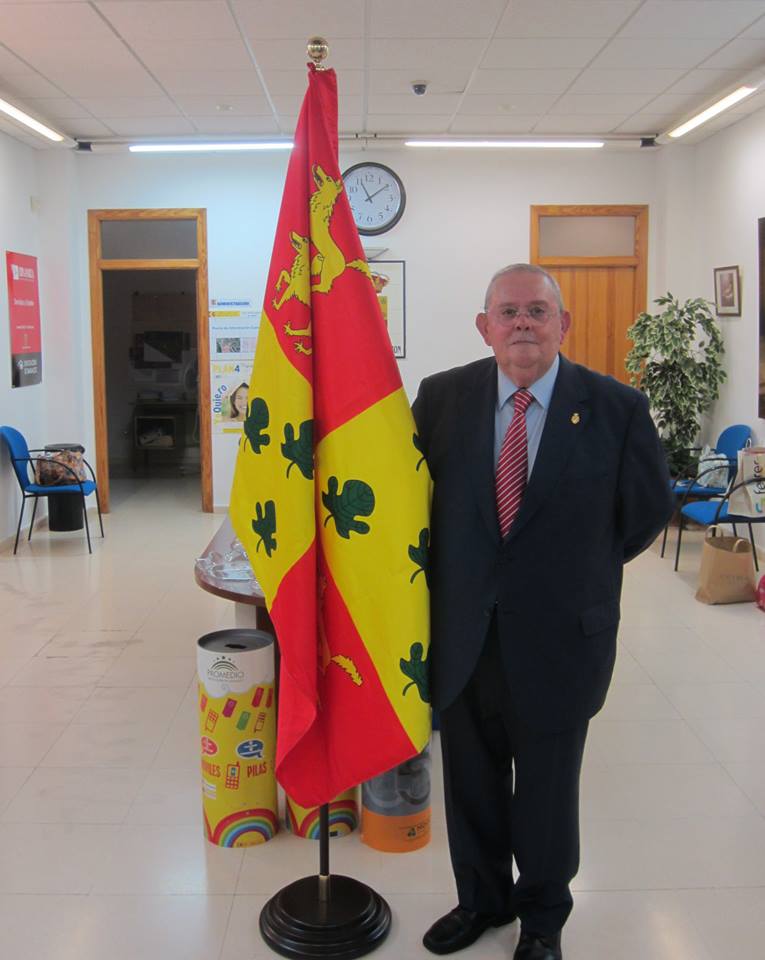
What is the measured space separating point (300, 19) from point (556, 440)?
4121mm

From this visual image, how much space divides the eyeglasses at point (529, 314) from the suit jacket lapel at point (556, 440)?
155 mm

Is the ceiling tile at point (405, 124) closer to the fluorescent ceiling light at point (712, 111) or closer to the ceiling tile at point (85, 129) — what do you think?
the fluorescent ceiling light at point (712, 111)

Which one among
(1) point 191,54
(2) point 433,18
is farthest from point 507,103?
(1) point 191,54

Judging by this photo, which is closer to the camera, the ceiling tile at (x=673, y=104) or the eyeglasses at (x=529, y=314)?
the eyeglasses at (x=529, y=314)

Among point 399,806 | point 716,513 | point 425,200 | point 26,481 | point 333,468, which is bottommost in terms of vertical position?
point 399,806

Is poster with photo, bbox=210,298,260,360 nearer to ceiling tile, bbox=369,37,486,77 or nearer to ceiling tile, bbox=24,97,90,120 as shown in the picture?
ceiling tile, bbox=24,97,90,120

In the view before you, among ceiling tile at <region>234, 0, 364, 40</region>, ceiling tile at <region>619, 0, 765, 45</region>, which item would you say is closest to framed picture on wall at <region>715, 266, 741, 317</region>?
ceiling tile at <region>619, 0, 765, 45</region>

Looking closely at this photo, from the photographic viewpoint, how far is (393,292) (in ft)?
29.1

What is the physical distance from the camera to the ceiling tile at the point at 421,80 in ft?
21.4

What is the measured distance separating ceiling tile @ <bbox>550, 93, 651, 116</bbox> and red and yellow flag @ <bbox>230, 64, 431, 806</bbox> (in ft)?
17.6

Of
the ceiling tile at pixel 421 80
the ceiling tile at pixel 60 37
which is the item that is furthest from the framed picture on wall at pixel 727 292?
the ceiling tile at pixel 60 37

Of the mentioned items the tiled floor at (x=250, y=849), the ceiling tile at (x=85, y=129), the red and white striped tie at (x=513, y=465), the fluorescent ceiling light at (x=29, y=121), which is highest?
the ceiling tile at (x=85, y=129)

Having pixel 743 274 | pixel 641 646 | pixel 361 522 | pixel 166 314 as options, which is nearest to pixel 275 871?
pixel 361 522

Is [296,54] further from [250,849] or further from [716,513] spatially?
[250,849]
